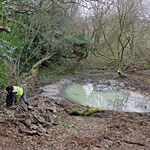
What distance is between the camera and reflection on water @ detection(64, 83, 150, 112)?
9969 millimetres

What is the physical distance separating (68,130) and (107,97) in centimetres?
538

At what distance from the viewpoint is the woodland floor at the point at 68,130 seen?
207 inches

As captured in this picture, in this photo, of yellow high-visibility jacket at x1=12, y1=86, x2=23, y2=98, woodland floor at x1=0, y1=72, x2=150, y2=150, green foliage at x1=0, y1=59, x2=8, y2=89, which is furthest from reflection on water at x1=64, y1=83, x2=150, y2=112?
green foliage at x1=0, y1=59, x2=8, y2=89

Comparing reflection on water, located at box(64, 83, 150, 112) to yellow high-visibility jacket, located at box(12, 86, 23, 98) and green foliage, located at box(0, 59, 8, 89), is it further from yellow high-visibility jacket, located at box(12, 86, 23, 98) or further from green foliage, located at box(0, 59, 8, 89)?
green foliage, located at box(0, 59, 8, 89)

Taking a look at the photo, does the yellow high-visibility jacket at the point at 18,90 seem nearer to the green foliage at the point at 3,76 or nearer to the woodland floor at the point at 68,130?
the woodland floor at the point at 68,130

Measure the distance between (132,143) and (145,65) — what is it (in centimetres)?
1480

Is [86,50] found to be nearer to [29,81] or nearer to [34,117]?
[29,81]

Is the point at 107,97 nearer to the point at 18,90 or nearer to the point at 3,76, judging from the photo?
the point at 18,90

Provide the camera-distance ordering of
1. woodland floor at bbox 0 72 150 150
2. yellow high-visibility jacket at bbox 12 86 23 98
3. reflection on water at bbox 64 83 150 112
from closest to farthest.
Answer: woodland floor at bbox 0 72 150 150 < yellow high-visibility jacket at bbox 12 86 23 98 < reflection on water at bbox 64 83 150 112

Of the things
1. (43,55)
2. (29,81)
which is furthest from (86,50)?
(29,81)

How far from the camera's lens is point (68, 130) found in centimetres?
667

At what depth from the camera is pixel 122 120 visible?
24.9 ft

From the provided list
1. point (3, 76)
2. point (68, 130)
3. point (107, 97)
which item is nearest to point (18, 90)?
point (3, 76)

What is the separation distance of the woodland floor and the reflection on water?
1.39m
